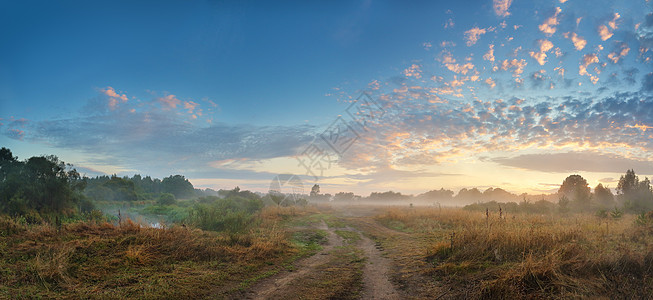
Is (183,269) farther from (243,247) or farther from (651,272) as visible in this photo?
(651,272)

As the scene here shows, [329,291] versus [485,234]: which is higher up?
[485,234]

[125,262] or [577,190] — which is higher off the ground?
[577,190]

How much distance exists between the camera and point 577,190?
1479 inches

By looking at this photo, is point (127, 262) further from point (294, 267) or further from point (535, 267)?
point (535, 267)

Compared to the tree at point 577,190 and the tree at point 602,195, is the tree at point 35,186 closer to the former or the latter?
the tree at point 577,190

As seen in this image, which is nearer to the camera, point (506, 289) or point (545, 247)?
point (506, 289)

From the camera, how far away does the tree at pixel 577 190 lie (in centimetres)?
3541

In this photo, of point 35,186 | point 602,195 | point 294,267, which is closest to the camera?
point 294,267

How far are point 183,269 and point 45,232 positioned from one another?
16.7 feet

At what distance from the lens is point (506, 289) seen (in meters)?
4.92

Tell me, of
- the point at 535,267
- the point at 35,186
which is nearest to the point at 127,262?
the point at 535,267

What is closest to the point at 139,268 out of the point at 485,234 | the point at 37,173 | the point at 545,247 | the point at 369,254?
Result: the point at 369,254

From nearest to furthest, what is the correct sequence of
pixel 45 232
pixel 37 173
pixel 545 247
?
1. pixel 545 247
2. pixel 45 232
3. pixel 37 173

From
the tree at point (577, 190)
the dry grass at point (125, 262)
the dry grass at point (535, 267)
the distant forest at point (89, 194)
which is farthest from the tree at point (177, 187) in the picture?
the tree at point (577, 190)
